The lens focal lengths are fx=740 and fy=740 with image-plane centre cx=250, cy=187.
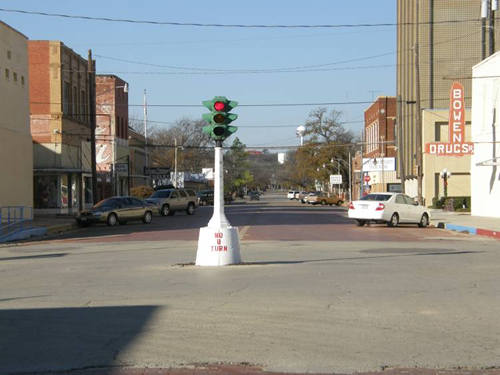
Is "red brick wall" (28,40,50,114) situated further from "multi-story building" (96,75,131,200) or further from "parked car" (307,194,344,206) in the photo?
"parked car" (307,194,344,206)

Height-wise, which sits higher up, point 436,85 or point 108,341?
point 436,85

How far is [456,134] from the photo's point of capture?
42.4 metres

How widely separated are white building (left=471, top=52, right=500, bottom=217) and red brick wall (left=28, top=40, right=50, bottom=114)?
26.7 m

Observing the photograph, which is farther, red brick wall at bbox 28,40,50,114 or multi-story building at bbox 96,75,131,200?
multi-story building at bbox 96,75,131,200

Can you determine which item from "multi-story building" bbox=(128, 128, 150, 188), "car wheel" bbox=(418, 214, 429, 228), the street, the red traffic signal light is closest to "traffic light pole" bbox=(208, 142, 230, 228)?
the red traffic signal light

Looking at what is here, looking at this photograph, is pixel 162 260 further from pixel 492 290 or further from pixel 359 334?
pixel 359 334

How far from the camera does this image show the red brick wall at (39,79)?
4800cm

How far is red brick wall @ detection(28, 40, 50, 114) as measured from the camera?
157ft

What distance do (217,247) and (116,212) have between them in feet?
73.1

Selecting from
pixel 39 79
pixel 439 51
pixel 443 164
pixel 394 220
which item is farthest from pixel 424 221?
pixel 439 51

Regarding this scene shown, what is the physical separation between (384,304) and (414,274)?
152 inches

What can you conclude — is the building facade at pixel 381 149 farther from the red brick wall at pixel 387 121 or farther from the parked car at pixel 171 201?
the parked car at pixel 171 201

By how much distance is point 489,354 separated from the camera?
7.60 m

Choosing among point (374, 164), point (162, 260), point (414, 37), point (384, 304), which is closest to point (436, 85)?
point (414, 37)
